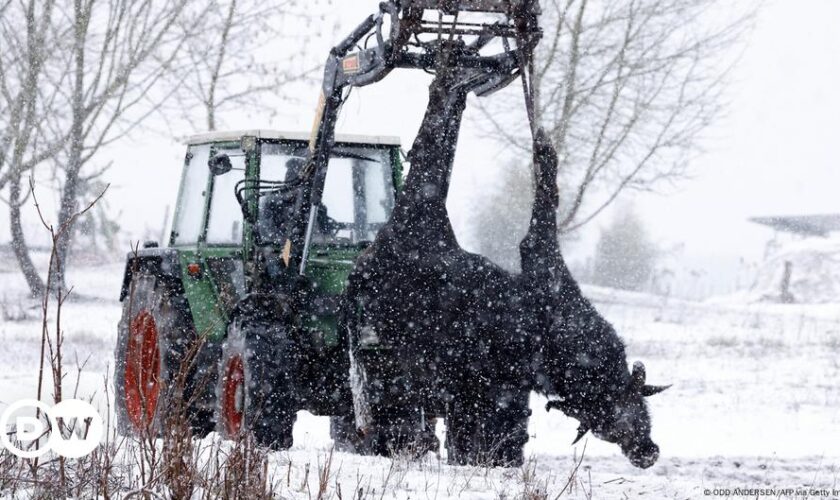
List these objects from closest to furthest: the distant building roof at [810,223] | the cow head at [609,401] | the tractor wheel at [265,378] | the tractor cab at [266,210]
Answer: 1. the cow head at [609,401]
2. the tractor wheel at [265,378]
3. the tractor cab at [266,210]
4. the distant building roof at [810,223]

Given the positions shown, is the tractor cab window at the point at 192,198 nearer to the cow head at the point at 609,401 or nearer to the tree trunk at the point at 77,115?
the cow head at the point at 609,401

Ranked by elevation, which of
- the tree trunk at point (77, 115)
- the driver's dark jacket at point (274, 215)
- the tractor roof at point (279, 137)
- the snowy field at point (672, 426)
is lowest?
the snowy field at point (672, 426)

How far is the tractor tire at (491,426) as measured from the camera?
535 cm

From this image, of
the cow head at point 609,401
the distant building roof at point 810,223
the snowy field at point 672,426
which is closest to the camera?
the snowy field at point 672,426

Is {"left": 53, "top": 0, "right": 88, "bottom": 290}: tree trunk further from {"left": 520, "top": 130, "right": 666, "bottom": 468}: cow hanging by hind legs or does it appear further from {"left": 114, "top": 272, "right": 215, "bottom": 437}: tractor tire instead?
{"left": 520, "top": 130, "right": 666, "bottom": 468}: cow hanging by hind legs

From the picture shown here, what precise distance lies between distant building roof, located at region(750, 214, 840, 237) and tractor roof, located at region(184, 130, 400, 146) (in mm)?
36562

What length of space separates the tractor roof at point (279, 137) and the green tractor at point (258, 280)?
0.03 feet

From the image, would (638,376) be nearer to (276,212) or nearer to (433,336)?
(433,336)

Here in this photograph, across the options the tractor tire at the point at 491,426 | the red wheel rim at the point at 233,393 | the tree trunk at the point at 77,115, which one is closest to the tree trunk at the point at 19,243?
the tree trunk at the point at 77,115

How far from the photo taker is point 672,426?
30.8 feet

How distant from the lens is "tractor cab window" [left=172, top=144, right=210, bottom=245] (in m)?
7.11

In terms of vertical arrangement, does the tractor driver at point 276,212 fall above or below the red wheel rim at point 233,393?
above

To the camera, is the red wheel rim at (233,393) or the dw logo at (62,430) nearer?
the dw logo at (62,430)

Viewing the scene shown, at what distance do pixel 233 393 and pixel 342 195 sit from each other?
155 cm
